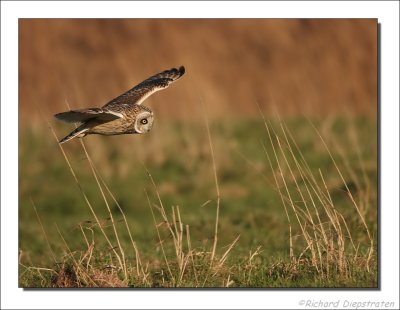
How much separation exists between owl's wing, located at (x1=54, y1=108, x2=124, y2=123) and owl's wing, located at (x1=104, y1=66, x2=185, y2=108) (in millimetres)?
506

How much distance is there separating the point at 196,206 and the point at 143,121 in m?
5.12

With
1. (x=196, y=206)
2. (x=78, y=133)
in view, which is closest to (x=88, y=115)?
(x=78, y=133)

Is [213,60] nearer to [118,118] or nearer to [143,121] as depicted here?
[143,121]

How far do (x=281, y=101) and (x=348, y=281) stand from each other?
13.9 m

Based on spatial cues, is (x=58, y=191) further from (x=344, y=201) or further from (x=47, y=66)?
(x=47, y=66)

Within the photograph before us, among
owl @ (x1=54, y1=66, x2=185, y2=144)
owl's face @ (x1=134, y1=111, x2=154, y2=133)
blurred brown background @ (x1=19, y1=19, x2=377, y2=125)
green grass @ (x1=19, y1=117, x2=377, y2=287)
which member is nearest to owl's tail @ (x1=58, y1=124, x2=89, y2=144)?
owl @ (x1=54, y1=66, x2=185, y2=144)

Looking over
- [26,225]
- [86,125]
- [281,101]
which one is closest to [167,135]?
[26,225]

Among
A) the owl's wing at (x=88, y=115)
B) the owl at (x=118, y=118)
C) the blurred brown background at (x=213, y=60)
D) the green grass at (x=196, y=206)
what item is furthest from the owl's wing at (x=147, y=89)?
the blurred brown background at (x=213, y=60)

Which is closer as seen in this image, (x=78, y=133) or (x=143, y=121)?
(x=78, y=133)

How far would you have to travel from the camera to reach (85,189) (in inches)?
526

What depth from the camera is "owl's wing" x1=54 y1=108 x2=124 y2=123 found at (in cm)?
622

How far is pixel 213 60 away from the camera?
23391 mm

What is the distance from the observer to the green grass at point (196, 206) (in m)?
6.80

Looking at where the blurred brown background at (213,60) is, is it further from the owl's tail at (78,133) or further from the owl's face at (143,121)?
the owl's tail at (78,133)
